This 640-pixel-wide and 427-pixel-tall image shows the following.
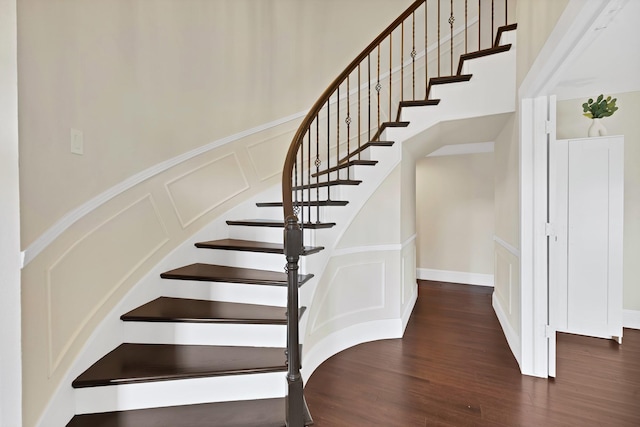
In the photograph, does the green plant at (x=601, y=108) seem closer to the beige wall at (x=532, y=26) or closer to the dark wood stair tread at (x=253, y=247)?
the beige wall at (x=532, y=26)

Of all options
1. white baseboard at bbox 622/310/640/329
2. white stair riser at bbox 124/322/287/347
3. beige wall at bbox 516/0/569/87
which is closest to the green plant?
beige wall at bbox 516/0/569/87

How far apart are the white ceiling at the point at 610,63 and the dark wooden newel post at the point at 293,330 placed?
64.5 inches

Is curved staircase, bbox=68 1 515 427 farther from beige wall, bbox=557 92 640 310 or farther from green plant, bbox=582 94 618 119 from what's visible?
beige wall, bbox=557 92 640 310

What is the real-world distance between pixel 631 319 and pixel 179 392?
162 inches

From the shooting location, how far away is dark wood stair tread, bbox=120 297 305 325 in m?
1.77

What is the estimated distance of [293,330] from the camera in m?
1.38

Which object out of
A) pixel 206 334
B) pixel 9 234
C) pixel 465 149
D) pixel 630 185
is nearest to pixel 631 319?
pixel 630 185

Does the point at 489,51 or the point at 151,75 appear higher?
the point at 489,51

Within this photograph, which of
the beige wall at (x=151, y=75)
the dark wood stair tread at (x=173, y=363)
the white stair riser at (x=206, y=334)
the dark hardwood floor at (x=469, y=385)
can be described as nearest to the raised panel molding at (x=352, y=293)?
the dark hardwood floor at (x=469, y=385)

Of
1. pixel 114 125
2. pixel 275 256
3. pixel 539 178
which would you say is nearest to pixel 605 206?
pixel 539 178

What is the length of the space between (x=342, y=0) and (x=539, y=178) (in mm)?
3170

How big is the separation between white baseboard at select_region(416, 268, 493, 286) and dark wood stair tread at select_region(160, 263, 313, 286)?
3591 millimetres

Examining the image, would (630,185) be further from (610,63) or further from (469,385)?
(469,385)

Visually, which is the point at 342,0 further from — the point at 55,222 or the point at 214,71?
the point at 55,222
